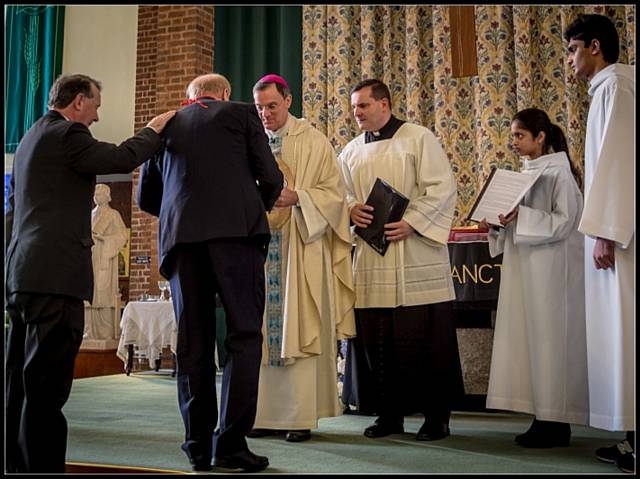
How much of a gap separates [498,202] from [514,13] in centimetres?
511

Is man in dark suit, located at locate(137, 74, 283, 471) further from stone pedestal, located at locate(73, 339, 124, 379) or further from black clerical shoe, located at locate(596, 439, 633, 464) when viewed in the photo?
stone pedestal, located at locate(73, 339, 124, 379)

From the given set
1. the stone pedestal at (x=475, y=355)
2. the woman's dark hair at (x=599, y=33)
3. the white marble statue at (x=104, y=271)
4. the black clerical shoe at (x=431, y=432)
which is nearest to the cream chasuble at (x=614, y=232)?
the woman's dark hair at (x=599, y=33)

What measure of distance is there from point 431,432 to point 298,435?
65cm

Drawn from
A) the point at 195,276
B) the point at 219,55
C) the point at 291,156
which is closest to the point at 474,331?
the point at 291,156

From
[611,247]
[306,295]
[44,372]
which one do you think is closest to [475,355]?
[306,295]

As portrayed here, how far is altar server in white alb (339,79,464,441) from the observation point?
3.89m

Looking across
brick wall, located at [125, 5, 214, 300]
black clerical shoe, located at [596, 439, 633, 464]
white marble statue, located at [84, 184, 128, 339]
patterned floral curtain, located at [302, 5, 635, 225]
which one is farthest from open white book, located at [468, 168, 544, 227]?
white marble statue, located at [84, 184, 128, 339]

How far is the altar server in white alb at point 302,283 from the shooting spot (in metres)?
3.75

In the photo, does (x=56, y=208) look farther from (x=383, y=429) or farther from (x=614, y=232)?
(x=614, y=232)

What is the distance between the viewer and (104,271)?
10.2 meters

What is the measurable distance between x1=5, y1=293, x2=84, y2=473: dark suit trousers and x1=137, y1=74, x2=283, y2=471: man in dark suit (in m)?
0.42

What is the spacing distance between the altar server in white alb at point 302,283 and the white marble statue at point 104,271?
666 centimetres

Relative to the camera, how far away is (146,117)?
1017cm

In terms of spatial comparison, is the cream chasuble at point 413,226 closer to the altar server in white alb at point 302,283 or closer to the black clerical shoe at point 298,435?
the altar server in white alb at point 302,283
